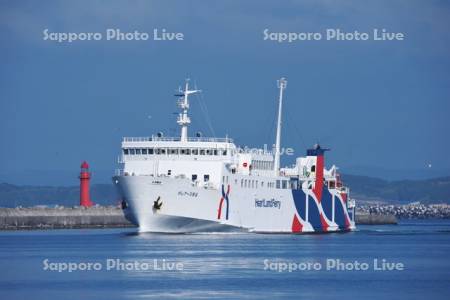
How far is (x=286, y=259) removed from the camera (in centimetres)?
5631

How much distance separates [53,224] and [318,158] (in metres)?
19.8

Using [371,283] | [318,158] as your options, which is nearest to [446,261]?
[371,283]

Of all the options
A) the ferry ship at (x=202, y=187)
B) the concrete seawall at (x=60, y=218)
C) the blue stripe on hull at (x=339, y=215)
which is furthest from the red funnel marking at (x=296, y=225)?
the concrete seawall at (x=60, y=218)

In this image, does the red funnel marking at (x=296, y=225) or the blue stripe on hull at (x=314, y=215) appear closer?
the red funnel marking at (x=296, y=225)

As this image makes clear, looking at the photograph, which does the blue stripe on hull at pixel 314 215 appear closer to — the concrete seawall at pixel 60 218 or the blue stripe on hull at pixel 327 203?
the blue stripe on hull at pixel 327 203

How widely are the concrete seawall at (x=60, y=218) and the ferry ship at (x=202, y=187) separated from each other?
63.8 ft

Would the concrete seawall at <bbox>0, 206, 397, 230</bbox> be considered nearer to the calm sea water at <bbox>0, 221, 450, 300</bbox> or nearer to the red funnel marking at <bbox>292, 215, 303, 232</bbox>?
the calm sea water at <bbox>0, 221, 450, 300</bbox>

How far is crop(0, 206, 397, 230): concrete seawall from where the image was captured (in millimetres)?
90812

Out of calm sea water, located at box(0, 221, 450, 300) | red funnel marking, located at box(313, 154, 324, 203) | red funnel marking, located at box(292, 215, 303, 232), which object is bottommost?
calm sea water, located at box(0, 221, 450, 300)

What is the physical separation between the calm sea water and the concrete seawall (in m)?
15.7

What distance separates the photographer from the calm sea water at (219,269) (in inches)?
1718

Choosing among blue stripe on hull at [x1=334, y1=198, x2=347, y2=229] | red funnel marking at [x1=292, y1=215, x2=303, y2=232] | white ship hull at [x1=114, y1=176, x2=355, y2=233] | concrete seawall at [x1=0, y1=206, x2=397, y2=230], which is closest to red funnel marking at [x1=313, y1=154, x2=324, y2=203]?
white ship hull at [x1=114, y1=176, x2=355, y2=233]

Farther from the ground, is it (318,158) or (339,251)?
(318,158)

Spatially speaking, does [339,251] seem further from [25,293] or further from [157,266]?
[25,293]
